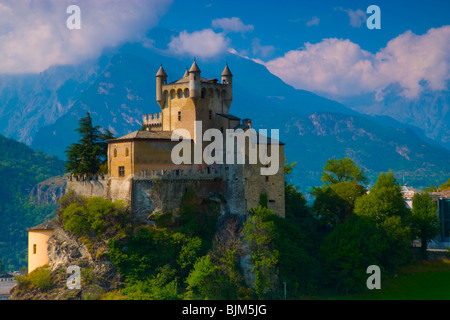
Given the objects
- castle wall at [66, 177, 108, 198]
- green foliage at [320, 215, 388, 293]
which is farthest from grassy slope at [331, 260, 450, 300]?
castle wall at [66, 177, 108, 198]

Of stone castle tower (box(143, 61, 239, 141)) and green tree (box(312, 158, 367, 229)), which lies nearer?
stone castle tower (box(143, 61, 239, 141))

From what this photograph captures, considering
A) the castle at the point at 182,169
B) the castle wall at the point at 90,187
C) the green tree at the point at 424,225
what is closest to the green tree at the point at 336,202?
the green tree at the point at 424,225

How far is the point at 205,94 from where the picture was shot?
73438 millimetres

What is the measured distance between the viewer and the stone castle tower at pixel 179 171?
6788 cm

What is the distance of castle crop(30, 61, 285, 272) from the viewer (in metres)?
67.9

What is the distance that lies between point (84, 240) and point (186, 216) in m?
10.3

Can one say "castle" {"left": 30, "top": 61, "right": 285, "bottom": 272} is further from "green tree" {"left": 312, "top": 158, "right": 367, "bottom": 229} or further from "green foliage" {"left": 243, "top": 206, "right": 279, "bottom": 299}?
"green tree" {"left": 312, "top": 158, "right": 367, "bottom": 229}

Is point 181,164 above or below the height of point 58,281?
above

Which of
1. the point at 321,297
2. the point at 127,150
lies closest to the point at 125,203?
the point at 127,150

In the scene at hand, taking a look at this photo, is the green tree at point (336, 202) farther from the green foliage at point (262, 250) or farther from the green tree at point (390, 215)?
the green foliage at point (262, 250)

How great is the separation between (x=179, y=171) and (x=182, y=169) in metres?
0.93

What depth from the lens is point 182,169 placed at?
70438 millimetres
